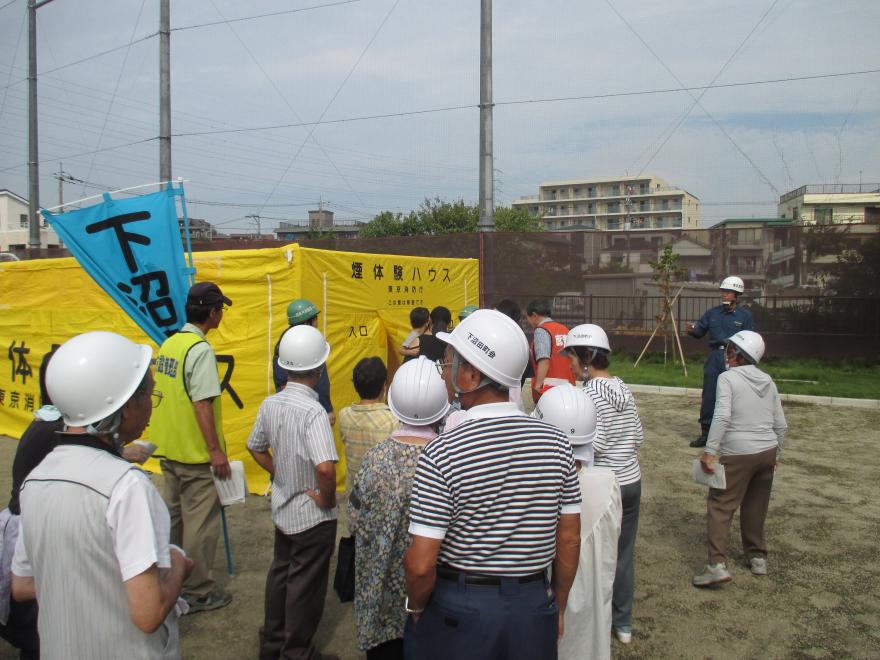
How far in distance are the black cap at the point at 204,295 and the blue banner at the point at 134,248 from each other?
59 centimetres

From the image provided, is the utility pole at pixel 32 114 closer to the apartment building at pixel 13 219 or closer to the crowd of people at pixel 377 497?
the crowd of people at pixel 377 497

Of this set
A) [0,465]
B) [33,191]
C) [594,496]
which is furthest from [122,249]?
[33,191]

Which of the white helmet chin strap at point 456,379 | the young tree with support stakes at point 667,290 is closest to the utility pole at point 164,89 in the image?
the young tree with support stakes at point 667,290

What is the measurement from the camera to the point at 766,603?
425 centimetres

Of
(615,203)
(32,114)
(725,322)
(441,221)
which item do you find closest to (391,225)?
(441,221)

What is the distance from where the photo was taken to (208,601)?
423 cm

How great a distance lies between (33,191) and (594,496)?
55.8ft

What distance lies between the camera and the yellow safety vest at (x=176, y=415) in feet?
13.3

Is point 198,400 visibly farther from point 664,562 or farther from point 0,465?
point 0,465

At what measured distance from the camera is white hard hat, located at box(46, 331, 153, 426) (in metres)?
1.78

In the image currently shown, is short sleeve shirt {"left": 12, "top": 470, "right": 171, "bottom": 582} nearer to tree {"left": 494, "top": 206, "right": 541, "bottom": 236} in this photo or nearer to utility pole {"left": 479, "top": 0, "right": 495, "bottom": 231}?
utility pole {"left": 479, "top": 0, "right": 495, "bottom": 231}

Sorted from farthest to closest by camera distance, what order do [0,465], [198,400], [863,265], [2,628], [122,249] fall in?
[863,265] < [0,465] < [122,249] < [198,400] < [2,628]

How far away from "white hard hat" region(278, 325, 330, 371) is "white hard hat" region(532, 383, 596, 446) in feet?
4.01

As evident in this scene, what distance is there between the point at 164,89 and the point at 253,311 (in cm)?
876
